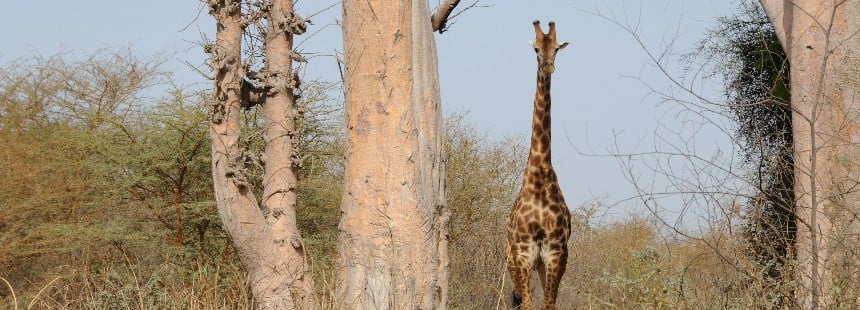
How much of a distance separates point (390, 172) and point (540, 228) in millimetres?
1420

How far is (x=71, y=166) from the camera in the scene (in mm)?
12766

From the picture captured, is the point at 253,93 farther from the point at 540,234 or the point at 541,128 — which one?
the point at 540,234

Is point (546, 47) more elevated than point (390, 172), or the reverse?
point (546, 47)

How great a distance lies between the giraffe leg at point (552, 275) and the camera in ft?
22.6

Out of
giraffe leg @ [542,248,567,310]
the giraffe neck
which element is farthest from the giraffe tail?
the giraffe neck

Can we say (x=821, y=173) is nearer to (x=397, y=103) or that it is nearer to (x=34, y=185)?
(x=397, y=103)

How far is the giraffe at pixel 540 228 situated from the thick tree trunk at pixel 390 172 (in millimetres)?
936

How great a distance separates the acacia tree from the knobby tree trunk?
102cm

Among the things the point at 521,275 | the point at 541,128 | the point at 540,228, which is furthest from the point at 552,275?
the point at 541,128

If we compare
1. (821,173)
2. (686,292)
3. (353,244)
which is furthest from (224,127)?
(821,173)

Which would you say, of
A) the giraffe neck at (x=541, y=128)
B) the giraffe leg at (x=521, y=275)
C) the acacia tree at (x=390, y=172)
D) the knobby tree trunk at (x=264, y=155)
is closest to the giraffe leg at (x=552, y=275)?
the giraffe leg at (x=521, y=275)

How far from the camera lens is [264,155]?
7.32 m

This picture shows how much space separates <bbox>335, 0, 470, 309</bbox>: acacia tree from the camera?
585 cm

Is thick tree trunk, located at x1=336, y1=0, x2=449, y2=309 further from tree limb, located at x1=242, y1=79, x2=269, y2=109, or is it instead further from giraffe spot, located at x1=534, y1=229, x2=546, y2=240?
tree limb, located at x1=242, y1=79, x2=269, y2=109
